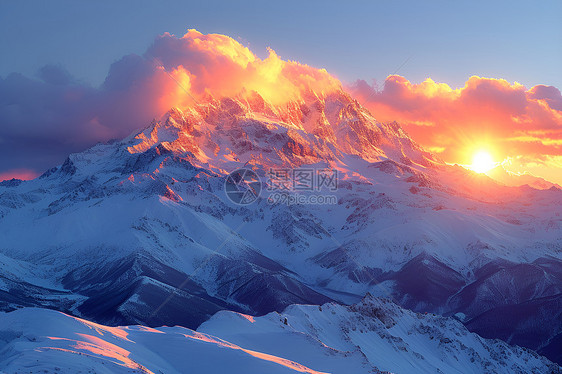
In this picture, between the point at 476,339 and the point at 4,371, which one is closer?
the point at 4,371

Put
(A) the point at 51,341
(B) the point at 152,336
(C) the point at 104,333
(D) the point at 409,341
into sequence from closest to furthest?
(A) the point at 51,341 → (C) the point at 104,333 → (B) the point at 152,336 → (D) the point at 409,341

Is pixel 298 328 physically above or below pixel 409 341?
above

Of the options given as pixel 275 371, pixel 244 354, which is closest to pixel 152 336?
pixel 244 354

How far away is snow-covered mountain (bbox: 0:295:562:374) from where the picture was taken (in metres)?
58.0

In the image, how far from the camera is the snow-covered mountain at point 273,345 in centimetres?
5797

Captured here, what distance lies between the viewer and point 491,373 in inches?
5025

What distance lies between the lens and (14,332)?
68000 millimetres

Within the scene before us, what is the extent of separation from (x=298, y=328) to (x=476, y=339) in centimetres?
5721

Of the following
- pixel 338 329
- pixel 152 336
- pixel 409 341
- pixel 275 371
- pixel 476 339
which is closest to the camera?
pixel 275 371

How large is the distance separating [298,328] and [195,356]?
35179 millimetres

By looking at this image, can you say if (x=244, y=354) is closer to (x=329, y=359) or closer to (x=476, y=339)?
(x=329, y=359)

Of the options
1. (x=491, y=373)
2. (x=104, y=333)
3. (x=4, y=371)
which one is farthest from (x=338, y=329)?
(x=4, y=371)

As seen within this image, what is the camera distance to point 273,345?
284 feet

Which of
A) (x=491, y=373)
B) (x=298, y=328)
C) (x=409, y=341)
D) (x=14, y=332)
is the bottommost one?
(x=491, y=373)
